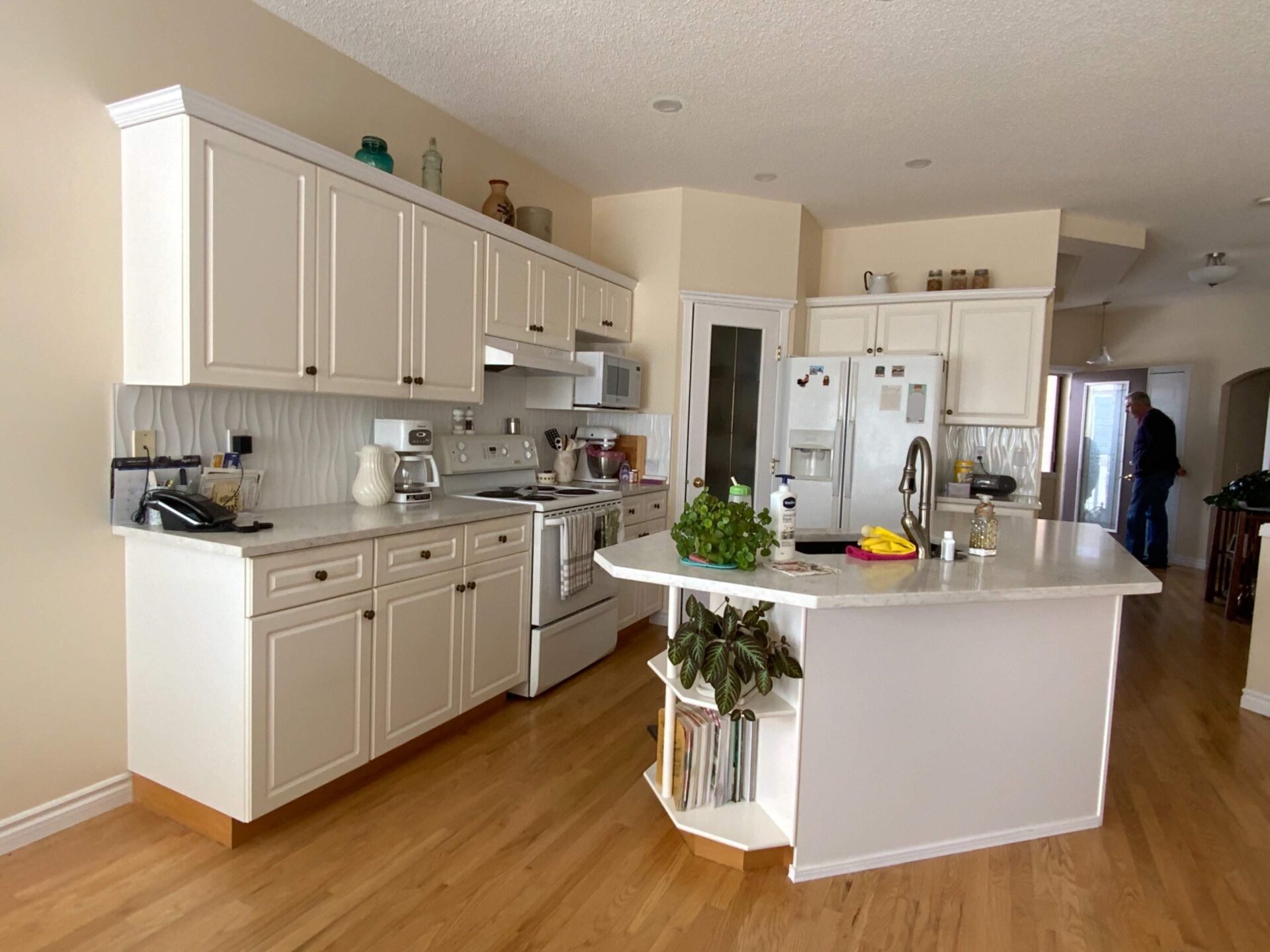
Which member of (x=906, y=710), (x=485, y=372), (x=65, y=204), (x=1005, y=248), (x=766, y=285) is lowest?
(x=906, y=710)

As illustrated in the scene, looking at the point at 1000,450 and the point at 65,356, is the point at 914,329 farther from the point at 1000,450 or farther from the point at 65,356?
the point at 65,356

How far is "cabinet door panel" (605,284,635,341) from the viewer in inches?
173

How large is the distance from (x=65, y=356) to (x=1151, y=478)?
7.90 metres

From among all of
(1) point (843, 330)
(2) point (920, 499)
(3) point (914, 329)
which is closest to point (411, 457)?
(2) point (920, 499)

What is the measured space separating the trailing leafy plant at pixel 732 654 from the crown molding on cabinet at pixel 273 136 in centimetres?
191

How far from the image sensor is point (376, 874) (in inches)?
79.5

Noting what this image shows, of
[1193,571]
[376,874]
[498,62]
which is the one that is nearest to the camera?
[376,874]

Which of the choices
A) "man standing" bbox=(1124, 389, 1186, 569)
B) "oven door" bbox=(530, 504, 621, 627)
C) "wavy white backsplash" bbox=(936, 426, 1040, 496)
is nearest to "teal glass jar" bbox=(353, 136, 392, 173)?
"oven door" bbox=(530, 504, 621, 627)

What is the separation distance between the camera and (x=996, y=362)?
4594mm

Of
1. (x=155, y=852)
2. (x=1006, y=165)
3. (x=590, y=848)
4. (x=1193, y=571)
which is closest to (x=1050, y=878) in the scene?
(x=590, y=848)

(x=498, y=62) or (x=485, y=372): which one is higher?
(x=498, y=62)

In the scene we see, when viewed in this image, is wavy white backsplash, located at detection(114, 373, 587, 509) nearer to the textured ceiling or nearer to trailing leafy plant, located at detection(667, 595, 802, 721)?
the textured ceiling

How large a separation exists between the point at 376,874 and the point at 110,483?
1434 millimetres

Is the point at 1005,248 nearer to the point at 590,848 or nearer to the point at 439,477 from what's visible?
the point at 439,477
